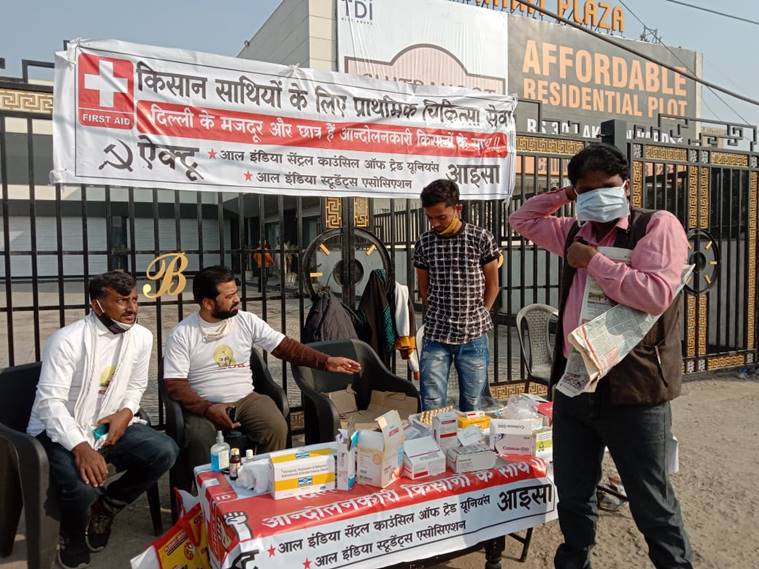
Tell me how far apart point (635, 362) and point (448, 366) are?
155 cm

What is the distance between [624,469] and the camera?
1.99 metres

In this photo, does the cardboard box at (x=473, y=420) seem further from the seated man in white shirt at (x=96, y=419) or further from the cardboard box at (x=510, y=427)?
the seated man in white shirt at (x=96, y=419)

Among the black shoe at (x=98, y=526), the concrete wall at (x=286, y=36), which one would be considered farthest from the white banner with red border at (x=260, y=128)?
the concrete wall at (x=286, y=36)

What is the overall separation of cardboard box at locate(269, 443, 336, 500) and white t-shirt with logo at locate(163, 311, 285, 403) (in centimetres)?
102

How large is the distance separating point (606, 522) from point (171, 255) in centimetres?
313

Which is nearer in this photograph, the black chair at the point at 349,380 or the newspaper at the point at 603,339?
the newspaper at the point at 603,339

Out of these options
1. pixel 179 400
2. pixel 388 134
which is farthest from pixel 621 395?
pixel 388 134

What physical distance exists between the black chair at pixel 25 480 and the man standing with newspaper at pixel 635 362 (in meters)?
2.19

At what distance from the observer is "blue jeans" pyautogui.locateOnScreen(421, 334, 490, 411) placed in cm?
331

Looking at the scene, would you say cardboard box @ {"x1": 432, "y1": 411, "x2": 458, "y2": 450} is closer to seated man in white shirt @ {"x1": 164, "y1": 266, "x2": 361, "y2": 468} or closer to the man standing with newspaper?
the man standing with newspaper

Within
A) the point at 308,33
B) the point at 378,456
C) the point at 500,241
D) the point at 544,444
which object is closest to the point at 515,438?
the point at 544,444

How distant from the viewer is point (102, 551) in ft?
9.02

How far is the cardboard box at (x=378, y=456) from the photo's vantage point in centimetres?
212

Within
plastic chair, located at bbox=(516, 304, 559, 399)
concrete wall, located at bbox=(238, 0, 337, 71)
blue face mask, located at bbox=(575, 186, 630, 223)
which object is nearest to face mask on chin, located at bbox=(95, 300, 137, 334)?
blue face mask, located at bbox=(575, 186, 630, 223)
